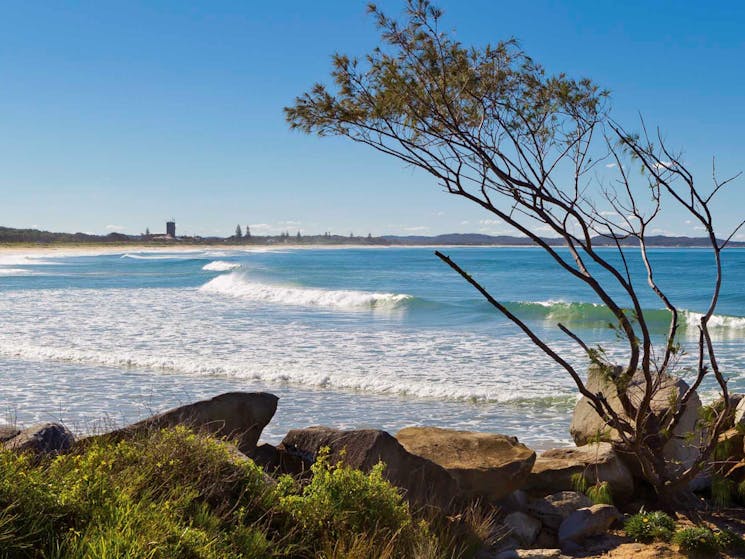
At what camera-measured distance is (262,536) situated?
4320mm

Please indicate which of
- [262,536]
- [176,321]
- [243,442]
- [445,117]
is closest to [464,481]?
[243,442]

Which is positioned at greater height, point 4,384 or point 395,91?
point 395,91

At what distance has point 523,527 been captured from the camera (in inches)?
247

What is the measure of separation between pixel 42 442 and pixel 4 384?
8310 millimetres

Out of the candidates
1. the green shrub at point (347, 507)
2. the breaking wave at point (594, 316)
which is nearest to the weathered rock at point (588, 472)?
the green shrub at point (347, 507)

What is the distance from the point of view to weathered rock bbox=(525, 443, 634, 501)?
7.20m

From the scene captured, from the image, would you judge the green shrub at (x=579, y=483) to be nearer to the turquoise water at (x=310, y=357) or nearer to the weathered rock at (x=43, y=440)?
the turquoise water at (x=310, y=357)

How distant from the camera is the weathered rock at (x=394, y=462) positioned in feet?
19.7

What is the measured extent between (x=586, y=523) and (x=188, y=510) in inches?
141

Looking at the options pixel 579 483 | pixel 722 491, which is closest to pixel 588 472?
pixel 579 483

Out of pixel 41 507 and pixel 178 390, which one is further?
pixel 178 390

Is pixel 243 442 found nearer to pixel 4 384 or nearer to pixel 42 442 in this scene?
pixel 42 442

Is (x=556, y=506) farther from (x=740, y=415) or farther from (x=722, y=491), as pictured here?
(x=740, y=415)

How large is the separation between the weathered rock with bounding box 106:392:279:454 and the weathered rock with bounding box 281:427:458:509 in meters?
0.73
